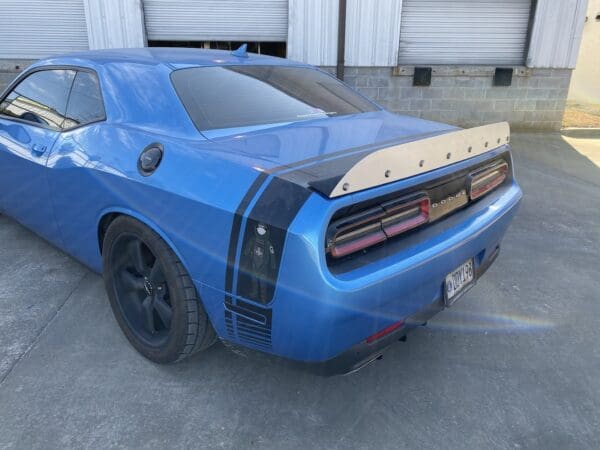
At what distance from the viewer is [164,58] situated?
8.86 feet

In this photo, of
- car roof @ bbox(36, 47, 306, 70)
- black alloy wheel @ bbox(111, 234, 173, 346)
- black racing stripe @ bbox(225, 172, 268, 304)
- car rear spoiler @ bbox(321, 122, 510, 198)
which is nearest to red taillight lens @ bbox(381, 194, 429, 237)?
car rear spoiler @ bbox(321, 122, 510, 198)

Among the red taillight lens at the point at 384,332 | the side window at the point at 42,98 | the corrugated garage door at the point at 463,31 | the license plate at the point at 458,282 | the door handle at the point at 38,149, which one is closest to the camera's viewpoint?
the red taillight lens at the point at 384,332

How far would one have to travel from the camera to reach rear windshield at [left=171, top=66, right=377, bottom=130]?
92.6 inches

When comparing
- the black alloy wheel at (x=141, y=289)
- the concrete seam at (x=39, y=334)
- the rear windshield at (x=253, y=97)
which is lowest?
the concrete seam at (x=39, y=334)

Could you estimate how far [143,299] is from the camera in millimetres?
2477

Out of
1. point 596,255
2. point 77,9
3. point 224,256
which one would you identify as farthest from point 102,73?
point 77,9

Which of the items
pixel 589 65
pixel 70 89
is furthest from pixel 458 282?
pixel 589 65

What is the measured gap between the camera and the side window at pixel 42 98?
114 inches

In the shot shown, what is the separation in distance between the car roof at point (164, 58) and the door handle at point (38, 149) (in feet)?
1.83

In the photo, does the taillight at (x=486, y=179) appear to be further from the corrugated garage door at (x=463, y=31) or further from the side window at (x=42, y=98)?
the corrugated garage door at (x=463, y=31)

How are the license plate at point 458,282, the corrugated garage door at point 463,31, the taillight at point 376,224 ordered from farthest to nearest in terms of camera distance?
the corrugated garage door at point 463,31 < the license plate at point 458,282 < the taillight at point 376,224

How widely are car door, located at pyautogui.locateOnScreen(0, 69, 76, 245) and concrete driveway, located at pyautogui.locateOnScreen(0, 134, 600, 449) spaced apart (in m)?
0.50

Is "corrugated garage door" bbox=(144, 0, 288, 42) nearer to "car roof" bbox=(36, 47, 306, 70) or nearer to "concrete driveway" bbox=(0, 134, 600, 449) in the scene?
"car roof" bbox=(36, 47, 306, 70)

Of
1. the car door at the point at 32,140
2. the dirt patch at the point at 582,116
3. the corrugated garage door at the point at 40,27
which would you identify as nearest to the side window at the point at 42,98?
the car door at the point at 32,140
